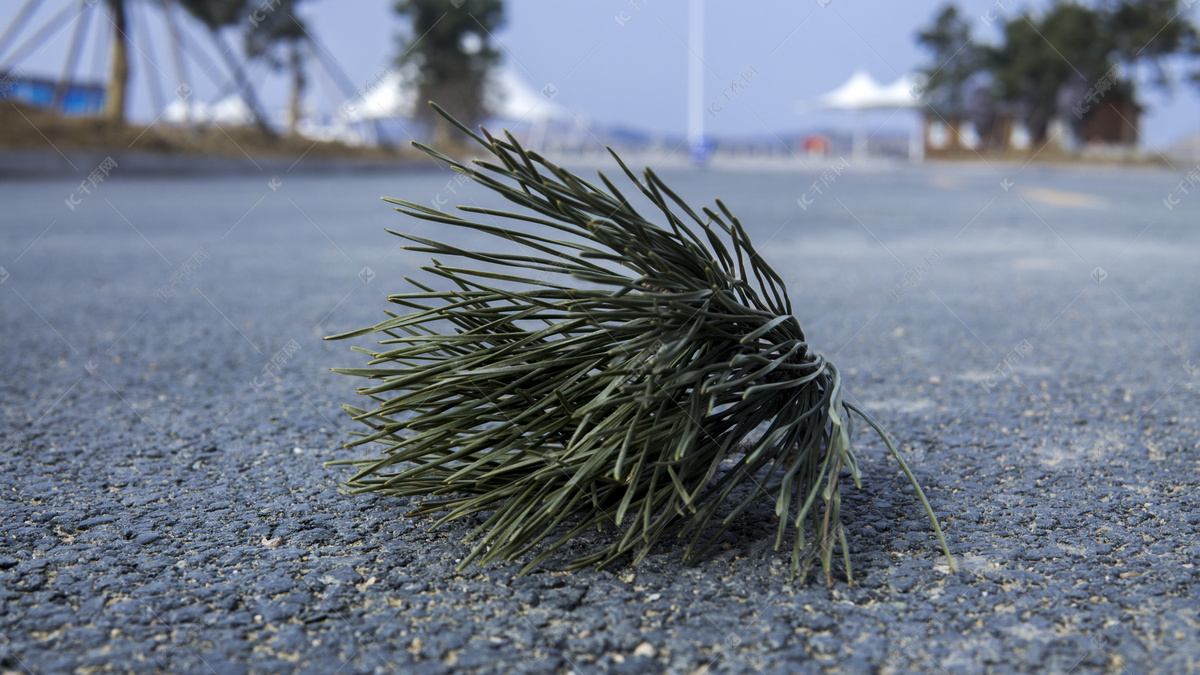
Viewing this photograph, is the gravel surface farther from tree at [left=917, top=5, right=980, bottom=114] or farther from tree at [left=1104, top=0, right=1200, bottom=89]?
tree at [left=917, top=5, right=980, bottom=114]

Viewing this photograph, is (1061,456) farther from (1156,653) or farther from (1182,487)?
(1156,653)

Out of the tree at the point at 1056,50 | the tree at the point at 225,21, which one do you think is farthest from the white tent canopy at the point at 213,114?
the tree at the point at 1056,50

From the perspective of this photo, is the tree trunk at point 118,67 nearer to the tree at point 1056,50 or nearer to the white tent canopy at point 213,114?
the white tent canopy at point 213,114

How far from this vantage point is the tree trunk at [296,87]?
68.1 feet

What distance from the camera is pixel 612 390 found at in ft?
3.67

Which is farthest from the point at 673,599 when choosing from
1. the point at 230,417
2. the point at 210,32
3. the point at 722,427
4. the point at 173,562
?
the point at 210,32

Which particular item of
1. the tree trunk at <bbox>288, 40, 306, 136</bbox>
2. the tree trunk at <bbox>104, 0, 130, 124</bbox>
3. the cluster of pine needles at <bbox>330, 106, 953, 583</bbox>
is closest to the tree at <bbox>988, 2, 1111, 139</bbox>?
the tree trunk at <bbox>288, 40, 306, 136</bbox>

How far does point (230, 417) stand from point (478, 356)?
971mm

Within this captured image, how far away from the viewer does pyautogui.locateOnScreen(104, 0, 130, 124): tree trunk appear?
1421cm

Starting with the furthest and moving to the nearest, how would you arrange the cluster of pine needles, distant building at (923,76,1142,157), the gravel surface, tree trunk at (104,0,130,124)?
distant building at (923,76,1142,157), tree trunk at (104,0,130,124), the cluster of pine needles, the gravel surface

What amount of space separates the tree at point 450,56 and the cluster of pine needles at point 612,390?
89.6ft

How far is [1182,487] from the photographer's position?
56.9 inches

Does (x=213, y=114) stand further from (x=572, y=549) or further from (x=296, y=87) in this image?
(x=572, y=549)

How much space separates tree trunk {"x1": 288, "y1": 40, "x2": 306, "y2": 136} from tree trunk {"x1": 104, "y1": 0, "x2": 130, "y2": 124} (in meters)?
6.14
